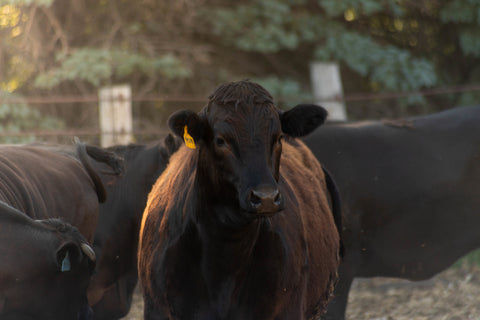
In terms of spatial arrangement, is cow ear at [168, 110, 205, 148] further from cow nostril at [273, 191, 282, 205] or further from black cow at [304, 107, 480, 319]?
black cow at [304, 107, 480, 319]

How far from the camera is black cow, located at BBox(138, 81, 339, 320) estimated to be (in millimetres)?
3119

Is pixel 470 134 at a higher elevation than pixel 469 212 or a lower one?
higher

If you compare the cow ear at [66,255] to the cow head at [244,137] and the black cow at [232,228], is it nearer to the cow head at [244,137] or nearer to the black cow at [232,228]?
the black cow at [232,228]

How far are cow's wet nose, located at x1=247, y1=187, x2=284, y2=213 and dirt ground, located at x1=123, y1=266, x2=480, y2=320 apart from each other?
12.8 feet

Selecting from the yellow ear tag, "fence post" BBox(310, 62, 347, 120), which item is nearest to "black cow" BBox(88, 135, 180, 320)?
the yellow ear tag

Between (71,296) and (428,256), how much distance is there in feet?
12.2

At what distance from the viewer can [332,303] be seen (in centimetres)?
558

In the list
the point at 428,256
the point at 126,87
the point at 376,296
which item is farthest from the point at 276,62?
the point at 428,256

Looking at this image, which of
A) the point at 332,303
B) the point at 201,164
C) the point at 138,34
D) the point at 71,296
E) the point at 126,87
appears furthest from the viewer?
the point at 138,34

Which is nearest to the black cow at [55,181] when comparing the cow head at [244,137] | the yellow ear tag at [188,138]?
the yellow ear tag at [188,138]

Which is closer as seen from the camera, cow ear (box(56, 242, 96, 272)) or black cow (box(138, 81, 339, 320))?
black cow (box(138, 81, 339, 320))

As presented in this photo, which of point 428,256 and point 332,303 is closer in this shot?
point 332,303

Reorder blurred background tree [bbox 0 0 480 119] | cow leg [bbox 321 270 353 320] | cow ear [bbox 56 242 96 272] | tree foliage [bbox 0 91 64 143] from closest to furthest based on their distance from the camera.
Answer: cow ear [bbox 56 242 96 272]
cow leg [bbox 321 270 353 320]
tree foliage [bbox 0 91 64 143]
blurred background tree [bbox 0 0 480 119]

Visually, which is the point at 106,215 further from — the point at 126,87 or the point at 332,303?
the point at 126,87
